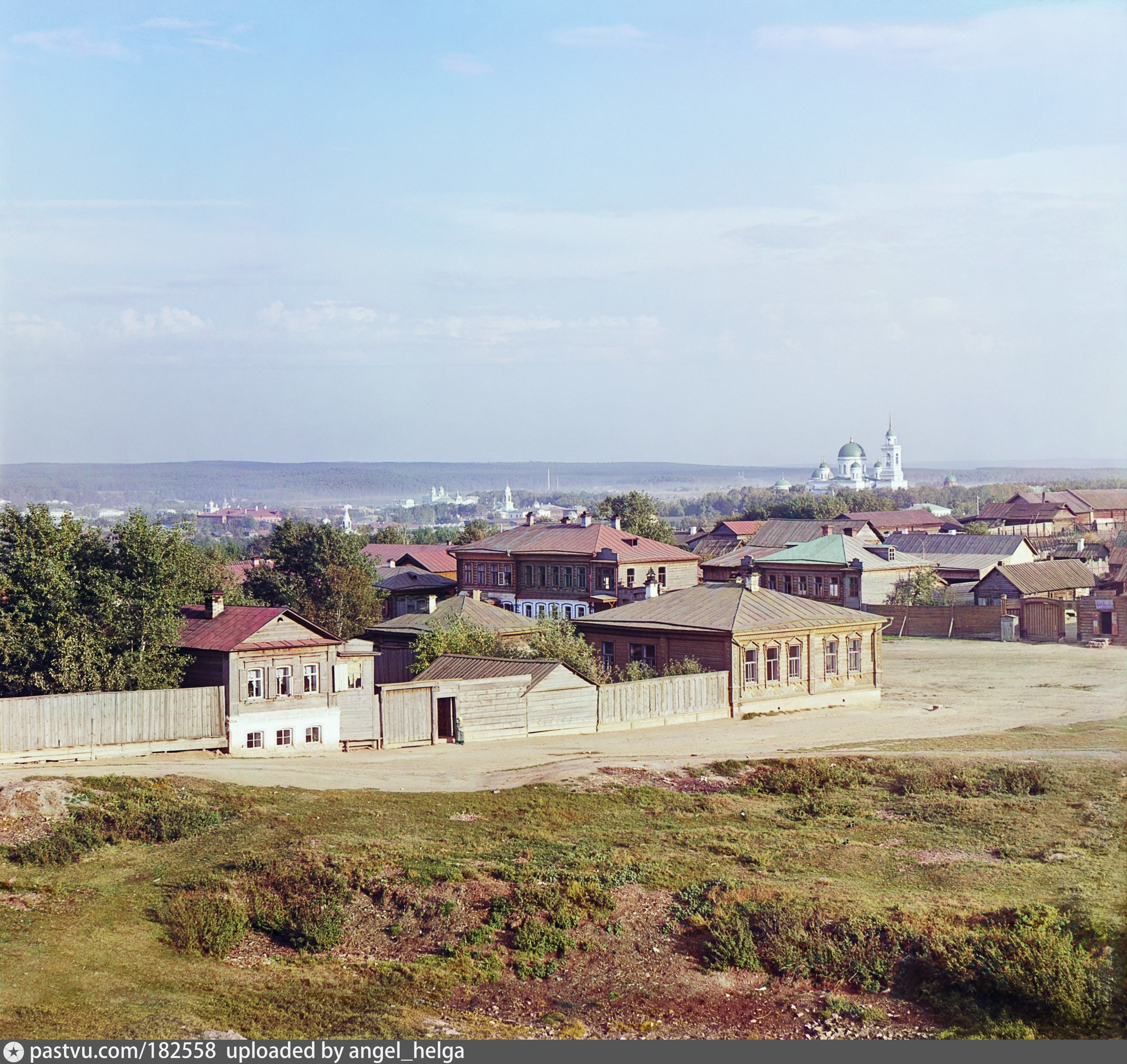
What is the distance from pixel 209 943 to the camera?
22.2 m

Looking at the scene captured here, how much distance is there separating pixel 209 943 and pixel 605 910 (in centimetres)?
734

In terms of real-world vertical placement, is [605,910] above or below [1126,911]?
below

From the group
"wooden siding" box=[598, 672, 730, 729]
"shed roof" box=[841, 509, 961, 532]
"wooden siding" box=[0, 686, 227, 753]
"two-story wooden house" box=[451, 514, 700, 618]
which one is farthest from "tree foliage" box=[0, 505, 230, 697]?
"shed roof" box=[841, 509, 961, 532]

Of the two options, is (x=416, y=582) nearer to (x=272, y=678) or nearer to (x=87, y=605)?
(x=272, y=678)

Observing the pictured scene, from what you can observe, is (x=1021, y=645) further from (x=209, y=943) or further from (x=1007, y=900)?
(x=209, y=943)

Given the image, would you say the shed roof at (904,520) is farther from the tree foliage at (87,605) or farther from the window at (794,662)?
the tree foliage at (87,605)

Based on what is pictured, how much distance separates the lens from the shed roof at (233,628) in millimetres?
40969

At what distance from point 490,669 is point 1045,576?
51688 millimetres

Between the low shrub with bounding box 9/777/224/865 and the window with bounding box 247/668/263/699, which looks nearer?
the low shrub with bounding box 9/777/224/865

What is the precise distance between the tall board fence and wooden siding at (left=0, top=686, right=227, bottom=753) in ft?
Answer: 0.05

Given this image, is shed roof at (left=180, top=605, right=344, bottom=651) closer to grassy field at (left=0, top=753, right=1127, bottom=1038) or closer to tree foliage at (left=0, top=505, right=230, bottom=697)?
tree foliage at (left=0, top=505, right=230, bottom=697)

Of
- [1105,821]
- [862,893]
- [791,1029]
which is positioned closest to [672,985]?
[791,1029]

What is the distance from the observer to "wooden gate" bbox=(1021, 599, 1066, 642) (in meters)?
75.4

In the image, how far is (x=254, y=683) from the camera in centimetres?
4103
